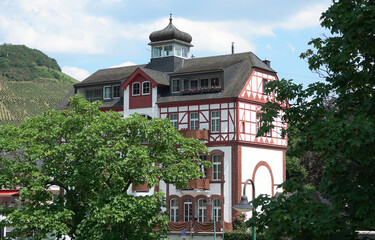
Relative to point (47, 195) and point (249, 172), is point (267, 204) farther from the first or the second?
point (249, 172)

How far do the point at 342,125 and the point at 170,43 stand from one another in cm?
4826

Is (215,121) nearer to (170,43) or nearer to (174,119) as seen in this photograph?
(174,119)

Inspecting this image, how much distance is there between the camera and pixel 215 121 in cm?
5519

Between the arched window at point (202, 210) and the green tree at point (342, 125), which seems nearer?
the green tree at point (342, 125)

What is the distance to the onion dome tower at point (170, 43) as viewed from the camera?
62375mm

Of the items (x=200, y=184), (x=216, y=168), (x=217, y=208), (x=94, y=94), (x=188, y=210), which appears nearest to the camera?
(x=200, y=184)

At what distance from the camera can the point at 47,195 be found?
34.4 metres

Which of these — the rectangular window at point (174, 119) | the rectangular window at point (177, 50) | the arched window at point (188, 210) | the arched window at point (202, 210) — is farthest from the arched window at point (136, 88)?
the arched window at point (202, 210)

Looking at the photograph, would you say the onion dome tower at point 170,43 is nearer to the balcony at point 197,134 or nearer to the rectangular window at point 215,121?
the rectangular window at point 215,121

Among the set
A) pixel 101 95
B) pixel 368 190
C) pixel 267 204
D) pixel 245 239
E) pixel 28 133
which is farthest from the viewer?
pixel 101 95

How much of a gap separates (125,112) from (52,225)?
2878cm

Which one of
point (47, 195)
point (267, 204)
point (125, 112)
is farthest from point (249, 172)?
point (267, 204)

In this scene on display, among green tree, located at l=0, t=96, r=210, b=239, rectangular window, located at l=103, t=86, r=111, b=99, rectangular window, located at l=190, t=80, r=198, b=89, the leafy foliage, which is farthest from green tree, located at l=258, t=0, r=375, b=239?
rectangular window, located at l=103, t=86, r=111, b=99

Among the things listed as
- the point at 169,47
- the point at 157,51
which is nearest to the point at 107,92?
the point at 157,51
